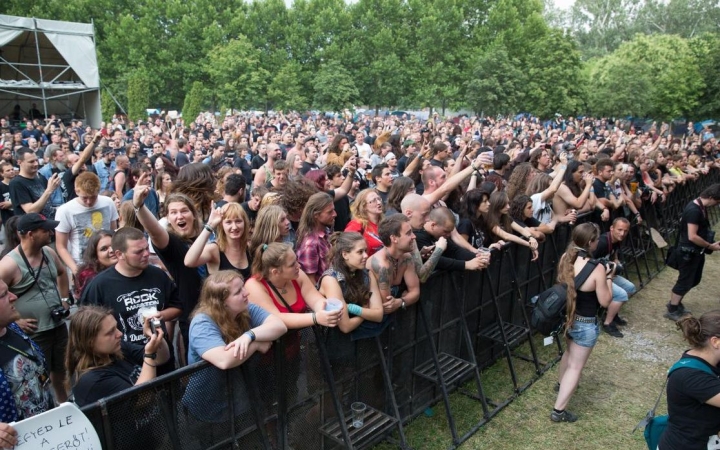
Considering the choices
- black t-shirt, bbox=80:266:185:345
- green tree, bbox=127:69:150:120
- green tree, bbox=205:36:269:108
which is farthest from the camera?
green tree, bbox=205:36:269:108

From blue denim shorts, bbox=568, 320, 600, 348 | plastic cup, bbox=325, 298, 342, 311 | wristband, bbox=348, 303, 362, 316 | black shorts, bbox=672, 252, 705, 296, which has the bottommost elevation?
black shorts, bbox=672, 252, 705, 296

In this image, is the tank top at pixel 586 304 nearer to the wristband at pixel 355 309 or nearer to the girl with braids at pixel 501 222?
the girl with braids at pixel 501 222

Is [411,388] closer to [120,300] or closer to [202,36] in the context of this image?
[120,300]

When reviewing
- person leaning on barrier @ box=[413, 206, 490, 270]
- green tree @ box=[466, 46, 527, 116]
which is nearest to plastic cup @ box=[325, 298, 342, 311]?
person leaning on barrier @ box=[413, 206, 490, 270]

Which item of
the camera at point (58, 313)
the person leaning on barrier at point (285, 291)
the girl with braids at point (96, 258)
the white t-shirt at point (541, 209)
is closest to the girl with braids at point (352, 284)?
the person leaning on barrier at point (285, 291)

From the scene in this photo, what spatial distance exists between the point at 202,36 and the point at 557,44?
86.9 ft

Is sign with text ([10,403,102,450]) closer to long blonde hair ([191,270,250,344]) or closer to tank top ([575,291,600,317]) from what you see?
long blonde hair ([191,270,250,344])

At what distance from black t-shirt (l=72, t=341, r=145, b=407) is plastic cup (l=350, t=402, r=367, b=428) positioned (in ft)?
5.42

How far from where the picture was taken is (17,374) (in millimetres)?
2799

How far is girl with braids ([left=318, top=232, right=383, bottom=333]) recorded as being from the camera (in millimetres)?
3861

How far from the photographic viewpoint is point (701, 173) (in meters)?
13.2

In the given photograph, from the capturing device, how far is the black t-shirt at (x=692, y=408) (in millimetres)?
3252

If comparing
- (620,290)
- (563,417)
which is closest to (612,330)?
(620,290)

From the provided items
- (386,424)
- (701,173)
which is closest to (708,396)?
(386,424)
